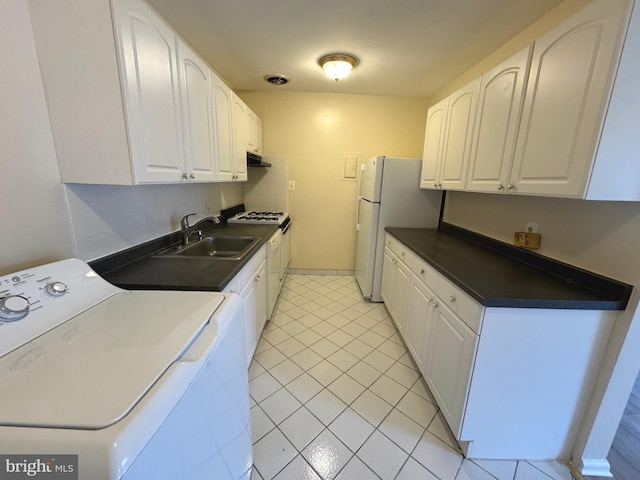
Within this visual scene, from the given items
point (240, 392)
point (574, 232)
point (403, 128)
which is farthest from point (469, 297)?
point (403, 128)

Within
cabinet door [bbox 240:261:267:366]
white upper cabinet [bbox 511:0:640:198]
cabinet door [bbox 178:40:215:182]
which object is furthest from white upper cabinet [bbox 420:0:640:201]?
cabinet door [bbox 178:40:215:182]

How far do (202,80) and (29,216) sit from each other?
119 centimetres

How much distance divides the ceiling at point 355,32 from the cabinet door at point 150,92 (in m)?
0.74

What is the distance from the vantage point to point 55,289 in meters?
0.86

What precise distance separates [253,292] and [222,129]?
1257mm

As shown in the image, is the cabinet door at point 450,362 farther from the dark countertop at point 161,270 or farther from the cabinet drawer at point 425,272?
the dark countertop at point 161,270

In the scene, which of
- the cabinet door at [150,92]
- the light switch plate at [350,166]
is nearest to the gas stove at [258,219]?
the light switch plate at [350,166]

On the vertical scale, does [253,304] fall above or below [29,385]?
below

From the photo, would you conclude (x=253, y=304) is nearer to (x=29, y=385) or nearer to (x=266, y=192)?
(x=29, y=385)

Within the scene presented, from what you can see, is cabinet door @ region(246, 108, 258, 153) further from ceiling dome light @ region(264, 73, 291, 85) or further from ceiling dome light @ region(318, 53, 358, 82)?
ceiling dome light @ region(318, 53, 358, 82)

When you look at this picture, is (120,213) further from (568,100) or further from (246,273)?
(568,100)

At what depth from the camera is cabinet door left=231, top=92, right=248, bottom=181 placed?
7.39 feet

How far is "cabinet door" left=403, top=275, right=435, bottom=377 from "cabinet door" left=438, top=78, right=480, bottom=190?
84 centimetres

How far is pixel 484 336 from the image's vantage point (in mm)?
1165
